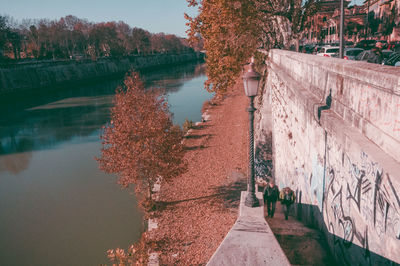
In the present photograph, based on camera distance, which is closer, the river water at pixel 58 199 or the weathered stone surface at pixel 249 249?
the weathered stone surface at pixel 249 249

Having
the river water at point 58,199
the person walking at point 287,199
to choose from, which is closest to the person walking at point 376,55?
the person walking at point 287,199

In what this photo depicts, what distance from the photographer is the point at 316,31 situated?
64250mm

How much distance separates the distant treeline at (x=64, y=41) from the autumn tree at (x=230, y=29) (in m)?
50.1

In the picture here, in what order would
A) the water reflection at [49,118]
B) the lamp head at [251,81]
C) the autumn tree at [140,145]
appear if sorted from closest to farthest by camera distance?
the lamp head at [251,81], the autumn tree at [140,145], the water reflection at [49,118]

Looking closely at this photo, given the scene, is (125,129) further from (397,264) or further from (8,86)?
(8,86)

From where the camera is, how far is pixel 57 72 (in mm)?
63812

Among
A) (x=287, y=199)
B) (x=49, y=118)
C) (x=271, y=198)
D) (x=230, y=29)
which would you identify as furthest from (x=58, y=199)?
(x=49, y=118)

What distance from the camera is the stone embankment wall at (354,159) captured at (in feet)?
10.7

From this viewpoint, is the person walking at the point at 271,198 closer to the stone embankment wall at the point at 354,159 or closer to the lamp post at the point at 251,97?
the stone embankment wall at the point at 354,159

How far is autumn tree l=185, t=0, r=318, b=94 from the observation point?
1703 centimetres

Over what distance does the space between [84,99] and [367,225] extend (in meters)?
51.0

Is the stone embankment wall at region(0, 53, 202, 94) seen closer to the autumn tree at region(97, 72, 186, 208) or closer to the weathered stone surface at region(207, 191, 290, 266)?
the autumn tree at region(97, 72, 186, 208)

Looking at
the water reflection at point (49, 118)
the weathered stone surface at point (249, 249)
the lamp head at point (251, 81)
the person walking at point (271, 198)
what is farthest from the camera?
the water reflection at point (49, 118)

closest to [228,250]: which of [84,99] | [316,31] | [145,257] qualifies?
[145,257]
